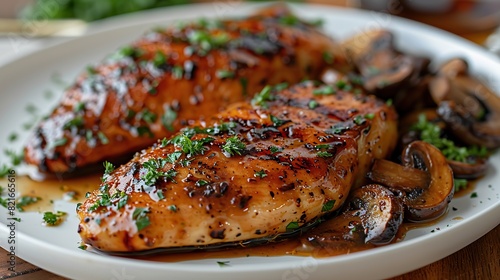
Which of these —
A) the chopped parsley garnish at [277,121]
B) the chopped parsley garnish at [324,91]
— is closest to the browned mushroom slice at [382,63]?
the chopped parsley garnish at [324,91]

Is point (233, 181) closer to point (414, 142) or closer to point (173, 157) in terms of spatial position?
point (173, 157)

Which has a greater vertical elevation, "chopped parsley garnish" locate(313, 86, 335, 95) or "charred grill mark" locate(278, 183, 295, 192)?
"chopped parsley garnish" locate(313, 86, 335, 95)

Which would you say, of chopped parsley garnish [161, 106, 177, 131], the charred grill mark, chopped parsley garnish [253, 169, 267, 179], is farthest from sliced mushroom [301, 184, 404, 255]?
chopped parsley garnish [161, 106, 177, 131]

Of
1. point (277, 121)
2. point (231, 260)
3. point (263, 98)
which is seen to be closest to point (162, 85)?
point (263, 98)

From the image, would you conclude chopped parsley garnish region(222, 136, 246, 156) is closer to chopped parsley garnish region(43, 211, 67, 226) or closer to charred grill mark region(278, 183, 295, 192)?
charred grill mark region(278, 183, 295, 192)

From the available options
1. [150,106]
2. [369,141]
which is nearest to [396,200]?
[369,141]

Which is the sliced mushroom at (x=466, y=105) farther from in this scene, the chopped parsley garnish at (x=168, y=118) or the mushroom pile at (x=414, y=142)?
the chopped parsley garnish at (x=168, y=118)
